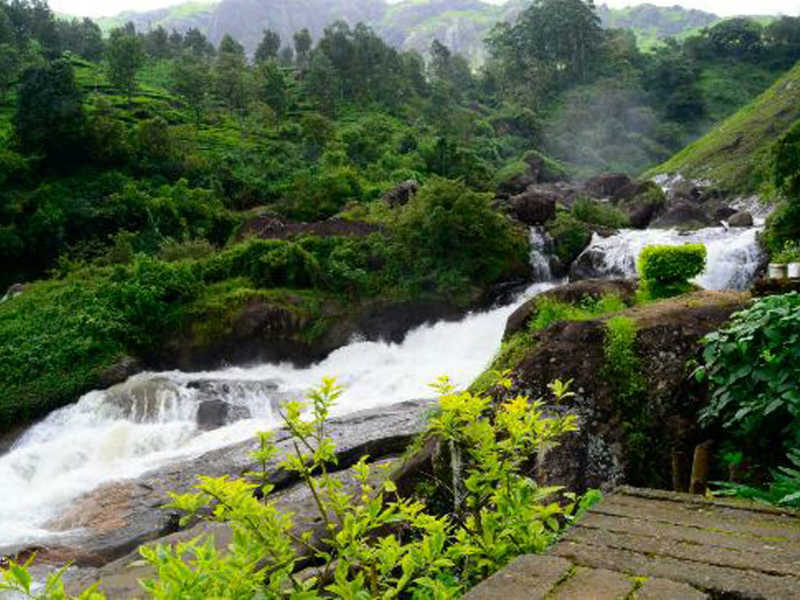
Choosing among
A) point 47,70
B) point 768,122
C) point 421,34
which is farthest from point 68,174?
point 421,34

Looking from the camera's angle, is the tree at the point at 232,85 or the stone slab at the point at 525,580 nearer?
the stone slab at the point at 525,580

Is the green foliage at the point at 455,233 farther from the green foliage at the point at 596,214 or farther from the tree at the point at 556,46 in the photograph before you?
the tree at the point at 556,46

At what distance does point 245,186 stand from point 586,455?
32.4 meters

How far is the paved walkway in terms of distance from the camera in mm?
2037

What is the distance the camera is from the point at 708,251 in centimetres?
2028

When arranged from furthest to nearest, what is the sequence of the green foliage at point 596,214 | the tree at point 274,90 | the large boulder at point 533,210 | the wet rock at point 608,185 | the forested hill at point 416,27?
the forested hill at point 416,27
the tree at point 274,90
the wet rock at point 608,185
the green foliage at point 596,214
the large boulder at point 533,210

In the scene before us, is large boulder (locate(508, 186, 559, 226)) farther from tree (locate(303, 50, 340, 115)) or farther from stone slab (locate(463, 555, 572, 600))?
tree (locate(303, 50, 340, 115))

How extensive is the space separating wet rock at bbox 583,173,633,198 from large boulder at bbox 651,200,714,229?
8.03 meters

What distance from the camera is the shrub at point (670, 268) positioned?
9.76 meters

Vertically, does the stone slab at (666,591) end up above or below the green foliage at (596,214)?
above

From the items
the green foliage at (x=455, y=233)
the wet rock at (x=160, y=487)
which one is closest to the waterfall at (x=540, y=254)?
the green foliage at (x=455, y=233)

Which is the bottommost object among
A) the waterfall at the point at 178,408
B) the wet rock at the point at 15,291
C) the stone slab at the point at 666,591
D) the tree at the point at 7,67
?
the waterfall at the point at 178,408

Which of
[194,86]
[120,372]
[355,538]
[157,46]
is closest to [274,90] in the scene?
[194,86]

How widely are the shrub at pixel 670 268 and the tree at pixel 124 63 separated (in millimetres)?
46858
